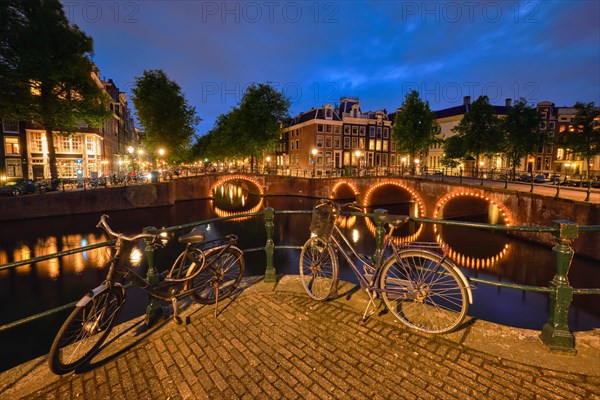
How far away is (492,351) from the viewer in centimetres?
307

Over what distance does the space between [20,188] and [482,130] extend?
4461 centimetres

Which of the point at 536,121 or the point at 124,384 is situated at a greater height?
the point at 536,121

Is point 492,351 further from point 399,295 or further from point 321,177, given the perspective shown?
point 321,177

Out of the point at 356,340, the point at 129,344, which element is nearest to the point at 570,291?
the point at 356,340

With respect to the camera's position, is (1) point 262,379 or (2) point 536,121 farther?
(2) point 536,121

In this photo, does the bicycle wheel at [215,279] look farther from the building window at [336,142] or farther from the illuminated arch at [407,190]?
the building window at [336,142]

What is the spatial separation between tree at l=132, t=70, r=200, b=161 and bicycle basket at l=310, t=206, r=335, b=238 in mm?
36124

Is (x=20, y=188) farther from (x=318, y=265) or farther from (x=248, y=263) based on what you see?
(x=318, y=265)

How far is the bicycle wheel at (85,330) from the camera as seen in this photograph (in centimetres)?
294

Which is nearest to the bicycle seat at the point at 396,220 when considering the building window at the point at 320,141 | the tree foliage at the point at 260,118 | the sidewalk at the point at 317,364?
the sidewalk at the point at 317,364

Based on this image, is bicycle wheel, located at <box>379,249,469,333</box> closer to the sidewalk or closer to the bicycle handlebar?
the sidewalk

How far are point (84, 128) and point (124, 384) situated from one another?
4407cm

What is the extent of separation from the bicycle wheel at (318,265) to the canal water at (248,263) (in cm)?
825

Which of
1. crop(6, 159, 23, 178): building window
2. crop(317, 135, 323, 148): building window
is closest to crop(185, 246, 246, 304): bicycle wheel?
crop(6, 159, 23, 178): building window
